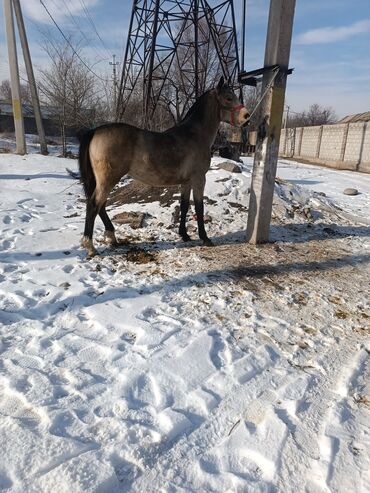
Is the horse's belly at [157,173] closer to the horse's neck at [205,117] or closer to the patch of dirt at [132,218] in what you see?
the horse's neck at [205,117]

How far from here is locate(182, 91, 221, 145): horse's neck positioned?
509cm

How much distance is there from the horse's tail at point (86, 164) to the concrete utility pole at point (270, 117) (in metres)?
2.42

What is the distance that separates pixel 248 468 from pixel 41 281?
2.88m

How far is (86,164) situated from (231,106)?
2.31 metres

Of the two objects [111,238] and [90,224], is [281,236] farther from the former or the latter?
[90,224]

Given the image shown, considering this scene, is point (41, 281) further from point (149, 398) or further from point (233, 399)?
point (233, 399)

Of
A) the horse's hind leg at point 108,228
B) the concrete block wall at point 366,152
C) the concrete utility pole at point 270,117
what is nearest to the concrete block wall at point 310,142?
the concrete block wall at point 366,152

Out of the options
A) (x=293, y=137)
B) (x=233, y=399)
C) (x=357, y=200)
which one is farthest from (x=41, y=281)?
(x=293, y=137)

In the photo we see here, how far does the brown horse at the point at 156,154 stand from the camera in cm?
445

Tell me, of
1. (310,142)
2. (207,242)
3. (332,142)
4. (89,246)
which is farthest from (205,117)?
(310,142)

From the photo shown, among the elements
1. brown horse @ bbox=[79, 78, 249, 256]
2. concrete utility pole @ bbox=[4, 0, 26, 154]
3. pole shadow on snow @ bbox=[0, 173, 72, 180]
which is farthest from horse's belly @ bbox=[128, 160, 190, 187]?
concrete utility pole @ bbox=[4, 0, 26, 154]

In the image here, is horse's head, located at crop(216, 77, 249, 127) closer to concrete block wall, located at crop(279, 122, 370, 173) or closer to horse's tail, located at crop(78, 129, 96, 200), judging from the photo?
horse's tail, located at crop(78, 129, 96, 200)

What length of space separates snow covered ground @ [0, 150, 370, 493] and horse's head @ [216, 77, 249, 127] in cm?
186

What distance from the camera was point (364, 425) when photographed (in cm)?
212
